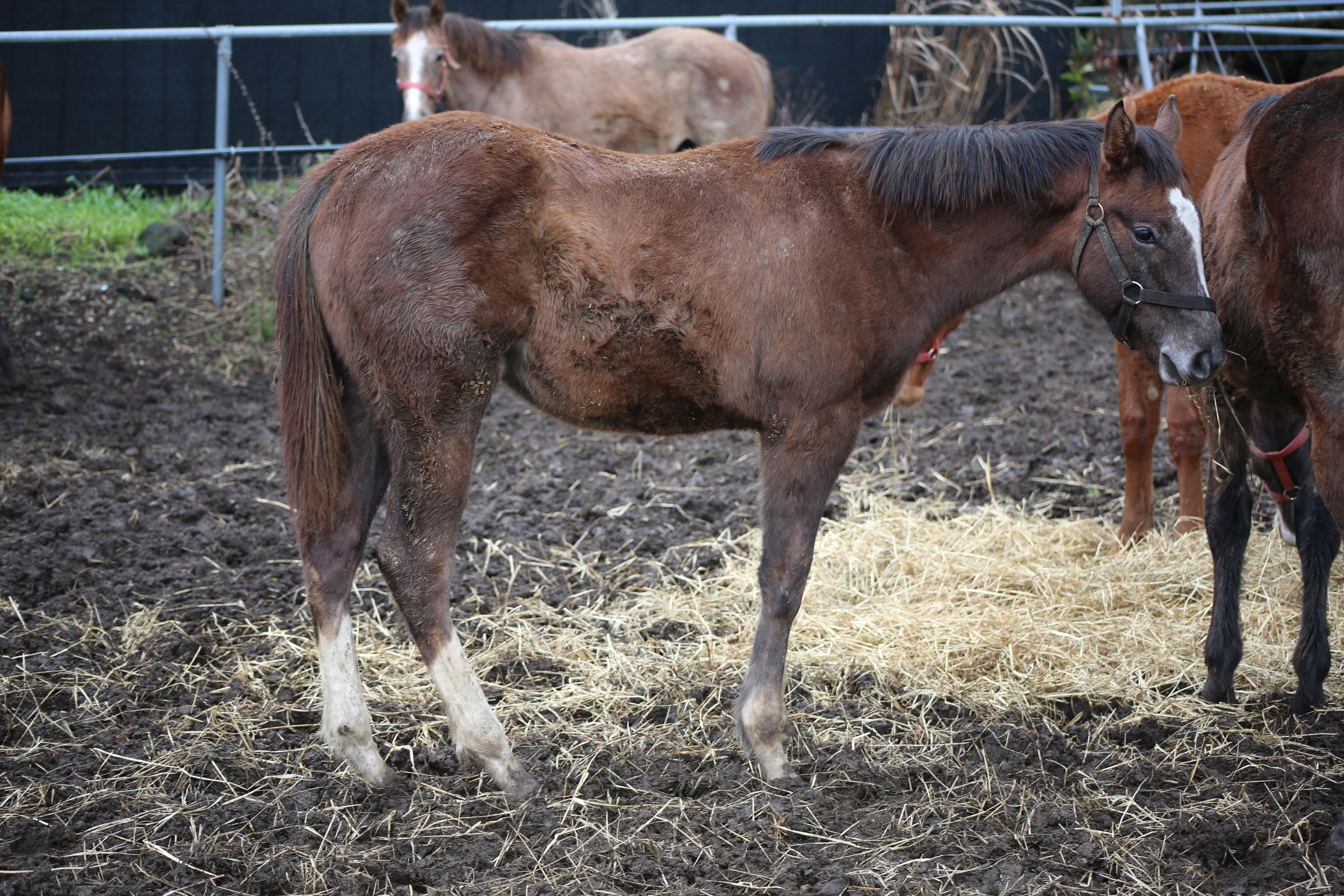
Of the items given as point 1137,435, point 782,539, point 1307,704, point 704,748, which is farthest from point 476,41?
point 1307,704

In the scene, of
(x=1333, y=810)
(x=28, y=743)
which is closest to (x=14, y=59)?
(x=28, y=743)

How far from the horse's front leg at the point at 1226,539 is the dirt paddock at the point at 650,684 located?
0.47ft

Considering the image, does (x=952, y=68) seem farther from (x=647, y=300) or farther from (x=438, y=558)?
(x=438, y=558)

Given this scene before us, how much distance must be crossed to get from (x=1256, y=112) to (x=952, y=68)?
7.07 metres

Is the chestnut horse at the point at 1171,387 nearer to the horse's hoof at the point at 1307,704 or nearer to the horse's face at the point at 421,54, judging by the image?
the horse's hoof at the point at 1307,704

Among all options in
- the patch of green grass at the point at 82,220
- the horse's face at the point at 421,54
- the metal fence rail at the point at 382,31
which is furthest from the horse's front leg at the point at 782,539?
the patch of green grass at the point at 82,220

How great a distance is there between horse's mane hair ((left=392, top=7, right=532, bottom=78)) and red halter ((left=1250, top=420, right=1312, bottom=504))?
238 inches

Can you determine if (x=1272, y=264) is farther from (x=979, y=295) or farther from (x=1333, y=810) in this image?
(x=1333, y=810)

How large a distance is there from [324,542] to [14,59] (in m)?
7.99

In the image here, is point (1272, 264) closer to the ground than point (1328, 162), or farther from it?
closer to the ground

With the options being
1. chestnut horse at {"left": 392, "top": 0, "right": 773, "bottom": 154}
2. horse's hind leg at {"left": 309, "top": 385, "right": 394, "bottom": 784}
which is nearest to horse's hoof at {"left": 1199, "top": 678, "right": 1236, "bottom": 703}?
horse's hind leg at {"left": 309, "top": 385, "right": 394, "bottom": 784}

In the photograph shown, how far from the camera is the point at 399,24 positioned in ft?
23.8

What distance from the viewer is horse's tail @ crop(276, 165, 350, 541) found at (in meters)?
2.87

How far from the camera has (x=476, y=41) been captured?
7.40 metres
